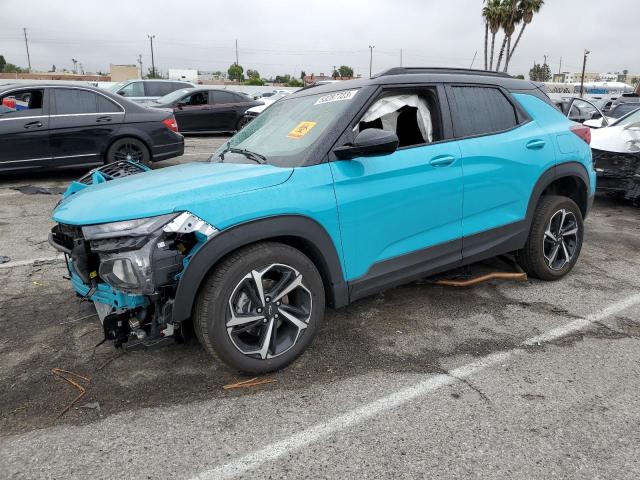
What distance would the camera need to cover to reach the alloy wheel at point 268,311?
279 centimetres

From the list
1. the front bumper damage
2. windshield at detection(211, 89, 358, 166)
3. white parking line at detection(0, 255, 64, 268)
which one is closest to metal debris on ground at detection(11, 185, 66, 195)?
white parking line at detection(0, 255, 64, 268)

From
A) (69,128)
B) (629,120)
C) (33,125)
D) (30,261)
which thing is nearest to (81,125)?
(69,128)

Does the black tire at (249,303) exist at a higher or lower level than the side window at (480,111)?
lower

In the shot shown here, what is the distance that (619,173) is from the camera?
273 inches

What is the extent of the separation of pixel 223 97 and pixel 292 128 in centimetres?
1255

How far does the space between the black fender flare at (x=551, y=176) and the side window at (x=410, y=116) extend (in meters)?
1.08

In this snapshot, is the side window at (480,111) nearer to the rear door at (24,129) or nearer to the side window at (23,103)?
the rear door at (24,129)

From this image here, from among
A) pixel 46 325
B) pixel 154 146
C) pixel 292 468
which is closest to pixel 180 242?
A: pixel 292 468

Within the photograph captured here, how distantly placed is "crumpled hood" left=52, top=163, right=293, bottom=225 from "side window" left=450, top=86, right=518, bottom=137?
1.51 meters

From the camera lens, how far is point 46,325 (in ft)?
11.9

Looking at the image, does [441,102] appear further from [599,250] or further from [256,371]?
[599,250]

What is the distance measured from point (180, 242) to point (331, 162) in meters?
1.02

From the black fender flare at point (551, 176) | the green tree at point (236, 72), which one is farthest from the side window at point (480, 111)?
the green tree at point (236, 72)

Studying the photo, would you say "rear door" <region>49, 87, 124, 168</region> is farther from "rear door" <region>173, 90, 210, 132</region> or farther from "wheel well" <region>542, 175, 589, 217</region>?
"wheel well" <region>542, 175, 589, 217</region>
